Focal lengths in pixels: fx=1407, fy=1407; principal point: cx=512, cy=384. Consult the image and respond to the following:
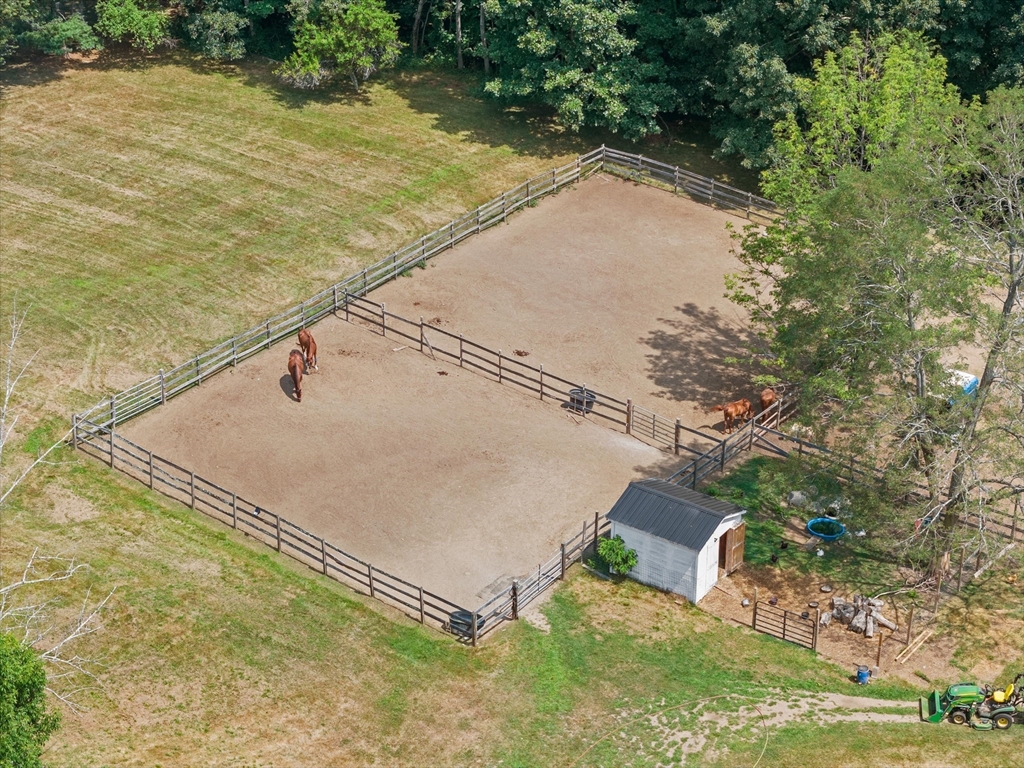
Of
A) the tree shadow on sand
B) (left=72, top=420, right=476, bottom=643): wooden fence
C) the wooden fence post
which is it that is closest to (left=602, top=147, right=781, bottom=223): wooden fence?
the tree shadow on sand

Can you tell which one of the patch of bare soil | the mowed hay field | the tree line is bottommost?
the patch of bare soil

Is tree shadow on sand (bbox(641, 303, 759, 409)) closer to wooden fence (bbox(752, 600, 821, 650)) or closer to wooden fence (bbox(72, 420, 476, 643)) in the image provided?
wooden fence (bbox(752, 600, 821, 650))

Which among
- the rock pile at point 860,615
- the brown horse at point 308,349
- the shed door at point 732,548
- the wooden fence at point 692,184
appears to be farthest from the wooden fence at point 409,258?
the rock pile at point 860,615

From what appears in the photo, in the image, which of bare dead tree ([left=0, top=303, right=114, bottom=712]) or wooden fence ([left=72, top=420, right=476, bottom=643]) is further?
wooden fence ([left=72, top=420, right=476, bottom=643])

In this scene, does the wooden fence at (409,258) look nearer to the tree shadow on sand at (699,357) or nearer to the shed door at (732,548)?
the tree shadow on sand at (699,357)

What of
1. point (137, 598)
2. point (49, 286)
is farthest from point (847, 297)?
point (49, 286)

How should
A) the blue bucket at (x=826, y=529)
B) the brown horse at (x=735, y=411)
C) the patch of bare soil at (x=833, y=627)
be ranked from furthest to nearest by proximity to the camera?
A: the brown horse at (x=735, y=411) → the blue bucket at (x=826, y=529) → the patch of bare soil at (x=833, y=627)

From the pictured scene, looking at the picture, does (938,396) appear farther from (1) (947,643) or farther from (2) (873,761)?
(2) (873,761)
